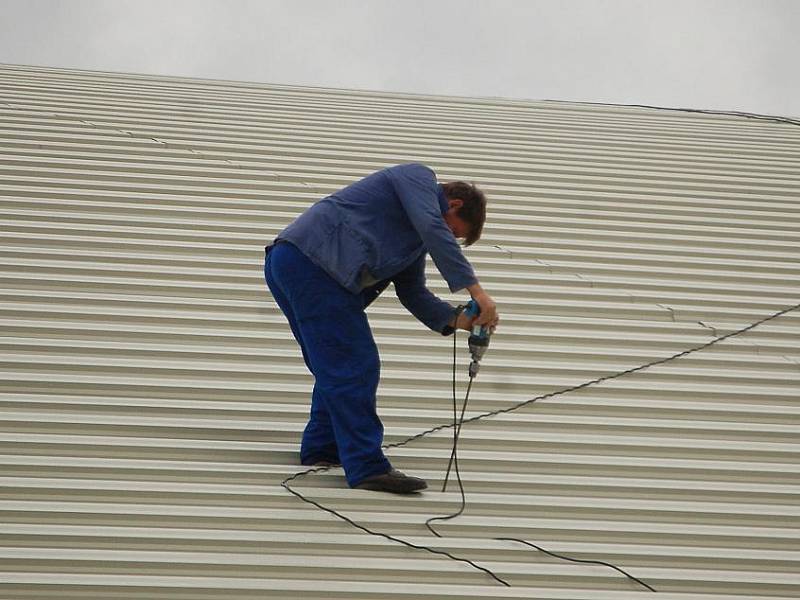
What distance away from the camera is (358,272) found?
10.3 feet

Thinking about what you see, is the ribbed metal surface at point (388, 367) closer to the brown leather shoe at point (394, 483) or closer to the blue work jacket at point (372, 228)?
the brown leather shoe at point (394, 483)

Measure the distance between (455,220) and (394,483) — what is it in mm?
777

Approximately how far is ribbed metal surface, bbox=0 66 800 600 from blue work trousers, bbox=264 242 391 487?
0.49ft

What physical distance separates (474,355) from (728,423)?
1033mm

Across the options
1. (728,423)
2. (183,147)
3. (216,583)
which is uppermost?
(183,147)

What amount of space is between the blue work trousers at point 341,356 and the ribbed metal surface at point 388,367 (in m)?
0.15

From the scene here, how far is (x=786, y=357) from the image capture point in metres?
4.16

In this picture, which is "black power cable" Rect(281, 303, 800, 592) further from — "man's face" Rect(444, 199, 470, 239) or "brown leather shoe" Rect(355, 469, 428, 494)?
"man's face" Rect(444, 199, 470, 239)

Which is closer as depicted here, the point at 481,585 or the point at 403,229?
the point at 481,585

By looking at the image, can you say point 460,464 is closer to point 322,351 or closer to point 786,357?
point 322,351

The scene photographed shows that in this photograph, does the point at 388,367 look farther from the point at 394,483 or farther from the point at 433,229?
the point at 433,229

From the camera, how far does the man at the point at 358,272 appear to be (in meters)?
3.11

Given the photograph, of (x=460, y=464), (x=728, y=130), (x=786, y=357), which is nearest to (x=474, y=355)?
(x=460, y=464)

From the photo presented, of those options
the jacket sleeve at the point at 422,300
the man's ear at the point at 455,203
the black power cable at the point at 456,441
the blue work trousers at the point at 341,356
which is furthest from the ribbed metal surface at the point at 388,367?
the man's ear at the point at 455,203
